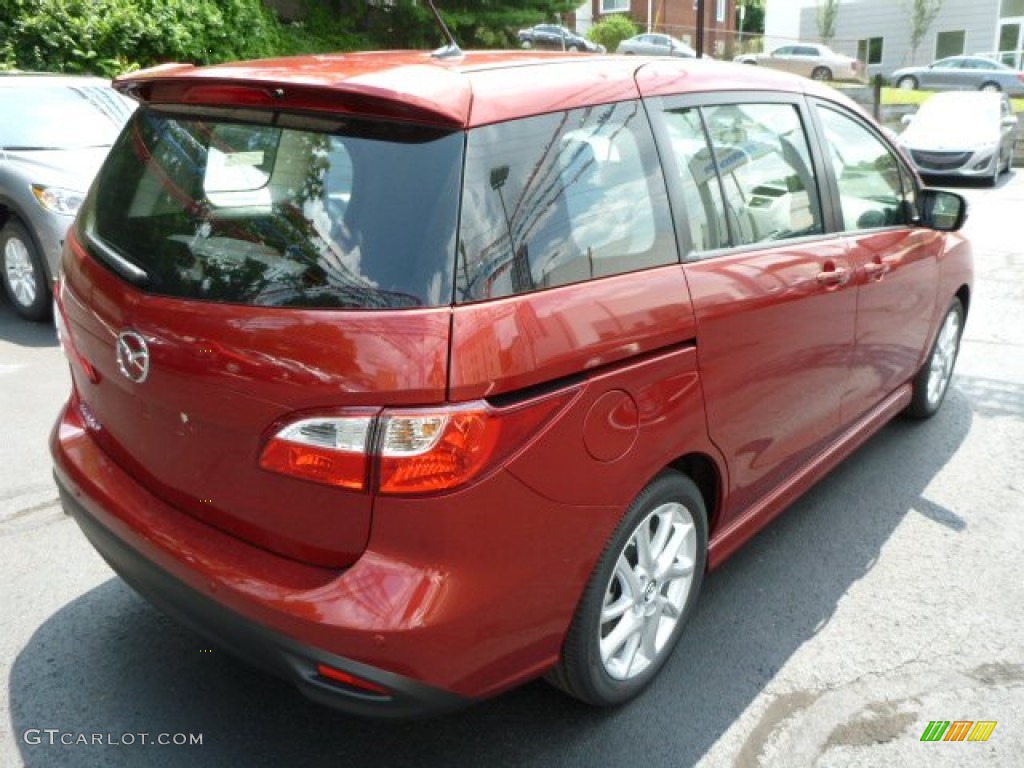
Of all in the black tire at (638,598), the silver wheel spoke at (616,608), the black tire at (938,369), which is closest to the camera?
the black tire at (638,598)

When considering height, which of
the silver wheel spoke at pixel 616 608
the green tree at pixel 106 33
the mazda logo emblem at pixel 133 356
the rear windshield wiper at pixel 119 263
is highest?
the green tree at pixel 106 33

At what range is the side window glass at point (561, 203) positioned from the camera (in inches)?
82.5

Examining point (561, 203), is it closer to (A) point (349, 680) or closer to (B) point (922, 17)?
(A) point (349, 680)

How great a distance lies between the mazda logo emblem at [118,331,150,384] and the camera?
7.41 ft

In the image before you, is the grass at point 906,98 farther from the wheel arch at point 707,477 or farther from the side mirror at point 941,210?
the wheel arch at point 707,477

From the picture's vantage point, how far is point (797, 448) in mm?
3332

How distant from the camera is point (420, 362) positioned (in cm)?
195

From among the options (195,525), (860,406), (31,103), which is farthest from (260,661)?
(31,103)

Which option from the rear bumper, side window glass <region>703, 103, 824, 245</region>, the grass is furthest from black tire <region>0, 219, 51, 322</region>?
the grass

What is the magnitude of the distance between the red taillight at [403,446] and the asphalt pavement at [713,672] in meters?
0.93

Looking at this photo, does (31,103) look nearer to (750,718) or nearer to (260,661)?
(260,661)

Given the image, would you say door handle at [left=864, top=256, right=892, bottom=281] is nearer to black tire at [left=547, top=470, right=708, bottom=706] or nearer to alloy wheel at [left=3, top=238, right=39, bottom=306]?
black tire at [left=547, top=470, right=708, bottom=706]

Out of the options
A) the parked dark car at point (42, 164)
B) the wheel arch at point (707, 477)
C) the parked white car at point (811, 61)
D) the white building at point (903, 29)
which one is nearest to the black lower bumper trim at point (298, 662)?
the wheel arch at point (707, 477)

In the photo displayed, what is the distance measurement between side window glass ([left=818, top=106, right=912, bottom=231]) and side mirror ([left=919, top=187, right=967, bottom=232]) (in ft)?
0.37
